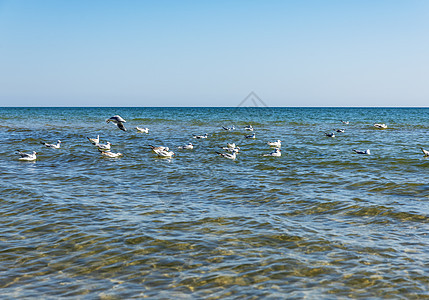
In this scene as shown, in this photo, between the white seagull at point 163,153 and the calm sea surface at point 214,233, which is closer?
the calm sea surface at point 214,233

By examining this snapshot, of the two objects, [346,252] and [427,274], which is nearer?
[427,274]

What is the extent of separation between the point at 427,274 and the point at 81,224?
6.83m

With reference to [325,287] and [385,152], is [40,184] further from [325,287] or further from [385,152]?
[385,152]

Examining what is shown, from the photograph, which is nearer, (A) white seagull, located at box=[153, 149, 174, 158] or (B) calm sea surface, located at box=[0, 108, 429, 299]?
(B) calm sea surface, located at box=[0, 108, 429, 299]

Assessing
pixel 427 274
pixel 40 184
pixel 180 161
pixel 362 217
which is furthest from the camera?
pixel 180 161

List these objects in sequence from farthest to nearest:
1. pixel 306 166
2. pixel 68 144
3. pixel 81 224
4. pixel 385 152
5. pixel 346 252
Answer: pixel 68 144
pixel 385 152
pixel 306 166
pixel 81 224
pixel 346 252

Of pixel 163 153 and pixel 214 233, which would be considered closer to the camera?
pixel 214 233

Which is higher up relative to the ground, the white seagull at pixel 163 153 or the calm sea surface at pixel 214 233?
the white seagull at pixel 163 153

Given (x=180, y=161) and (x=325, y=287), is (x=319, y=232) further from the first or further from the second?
(x=180, y=161)

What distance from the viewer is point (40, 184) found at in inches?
500

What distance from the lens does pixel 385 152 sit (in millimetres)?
21156

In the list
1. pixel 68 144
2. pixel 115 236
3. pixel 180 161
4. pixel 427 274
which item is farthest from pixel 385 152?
pixel 68 144

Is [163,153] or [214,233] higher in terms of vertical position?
[163,153]

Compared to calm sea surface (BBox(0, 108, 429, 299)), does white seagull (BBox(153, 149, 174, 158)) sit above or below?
above
